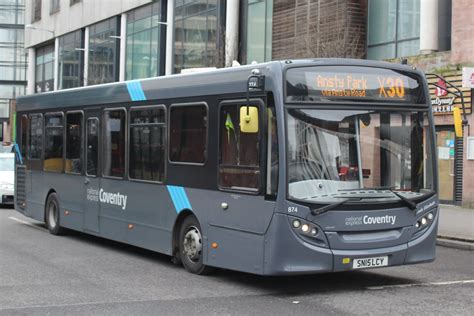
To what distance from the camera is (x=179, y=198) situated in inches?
375

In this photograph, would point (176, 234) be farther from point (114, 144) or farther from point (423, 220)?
point (423, 220)

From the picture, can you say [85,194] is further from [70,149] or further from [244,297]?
[244,297]

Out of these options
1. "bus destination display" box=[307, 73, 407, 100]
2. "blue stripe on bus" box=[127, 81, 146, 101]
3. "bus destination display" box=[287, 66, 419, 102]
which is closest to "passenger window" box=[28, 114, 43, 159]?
"blue stripe on bus" box=[127, 81, 146, 101]

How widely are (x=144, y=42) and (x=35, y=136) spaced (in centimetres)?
2516

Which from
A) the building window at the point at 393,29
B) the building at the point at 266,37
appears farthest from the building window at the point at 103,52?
the building window at the point at 393,29

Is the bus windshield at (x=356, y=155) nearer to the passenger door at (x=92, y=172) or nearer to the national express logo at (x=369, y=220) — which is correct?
the national express logo at (x=369, y=220)

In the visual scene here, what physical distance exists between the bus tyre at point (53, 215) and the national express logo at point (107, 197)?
165 cm

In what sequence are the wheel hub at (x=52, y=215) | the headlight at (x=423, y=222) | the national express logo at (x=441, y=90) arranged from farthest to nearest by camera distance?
the national express logo at (x=441, y=90) < the wheel hub at (x=52, y=215) < the headlight at (x=423, y=222)

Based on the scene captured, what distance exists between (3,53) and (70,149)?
6499 centimetres

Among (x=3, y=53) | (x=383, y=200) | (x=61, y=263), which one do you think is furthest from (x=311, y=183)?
(x=3, y=53)

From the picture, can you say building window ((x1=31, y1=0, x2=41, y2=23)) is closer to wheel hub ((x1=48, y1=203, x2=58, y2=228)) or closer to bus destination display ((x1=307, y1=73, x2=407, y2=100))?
wheel hub ((x1=48, y1=203, x2=58, y2=228))

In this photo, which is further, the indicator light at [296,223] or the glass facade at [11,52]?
the glass facade at [11,52]

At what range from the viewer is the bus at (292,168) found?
7.75 meters

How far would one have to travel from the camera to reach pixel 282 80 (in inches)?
308
